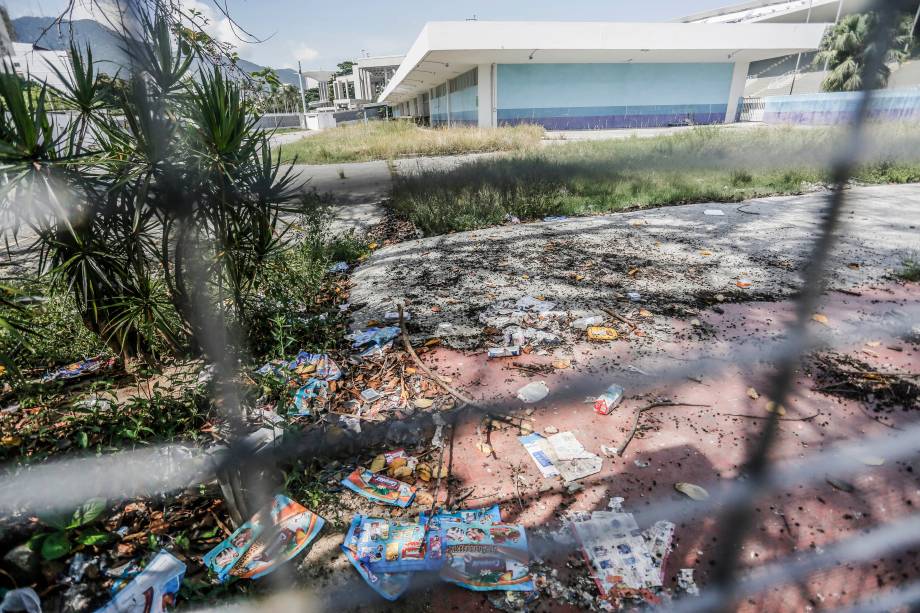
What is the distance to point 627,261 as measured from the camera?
11.6 feet

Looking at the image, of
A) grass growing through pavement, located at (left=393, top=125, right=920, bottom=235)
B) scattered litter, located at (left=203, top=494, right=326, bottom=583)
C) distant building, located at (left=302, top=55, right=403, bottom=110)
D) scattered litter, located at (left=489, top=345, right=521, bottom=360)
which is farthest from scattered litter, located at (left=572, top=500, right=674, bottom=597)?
distant building, located at (left=302, top=55, right=403, bottom=110)

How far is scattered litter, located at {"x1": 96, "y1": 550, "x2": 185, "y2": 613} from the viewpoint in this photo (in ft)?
3.80

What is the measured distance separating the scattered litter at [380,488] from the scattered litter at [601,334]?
1330 mm

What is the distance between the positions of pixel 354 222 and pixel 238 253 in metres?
3.54

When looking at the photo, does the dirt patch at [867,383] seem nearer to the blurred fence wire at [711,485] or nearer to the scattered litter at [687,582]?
the blurred fence wire at [711,485]

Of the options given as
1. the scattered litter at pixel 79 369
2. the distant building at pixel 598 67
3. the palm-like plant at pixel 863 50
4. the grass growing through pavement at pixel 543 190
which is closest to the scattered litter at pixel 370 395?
the scattered litter at pixel 79 369

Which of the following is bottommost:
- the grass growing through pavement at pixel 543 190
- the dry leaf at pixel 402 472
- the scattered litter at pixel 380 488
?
the dry leaf at pixel 402 472

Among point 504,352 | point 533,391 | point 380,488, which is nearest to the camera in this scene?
point 380,488

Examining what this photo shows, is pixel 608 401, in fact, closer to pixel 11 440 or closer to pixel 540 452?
pixel 540 452

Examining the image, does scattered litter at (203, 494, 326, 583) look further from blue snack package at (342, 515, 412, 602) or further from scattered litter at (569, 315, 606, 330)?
scattered litter at (569, 315, 606, 330)

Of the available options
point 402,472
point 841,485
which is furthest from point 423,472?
point 841,485

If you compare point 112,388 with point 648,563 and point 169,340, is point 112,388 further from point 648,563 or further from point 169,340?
point 648,563

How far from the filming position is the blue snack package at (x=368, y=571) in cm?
122

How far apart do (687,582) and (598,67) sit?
68.1ft
